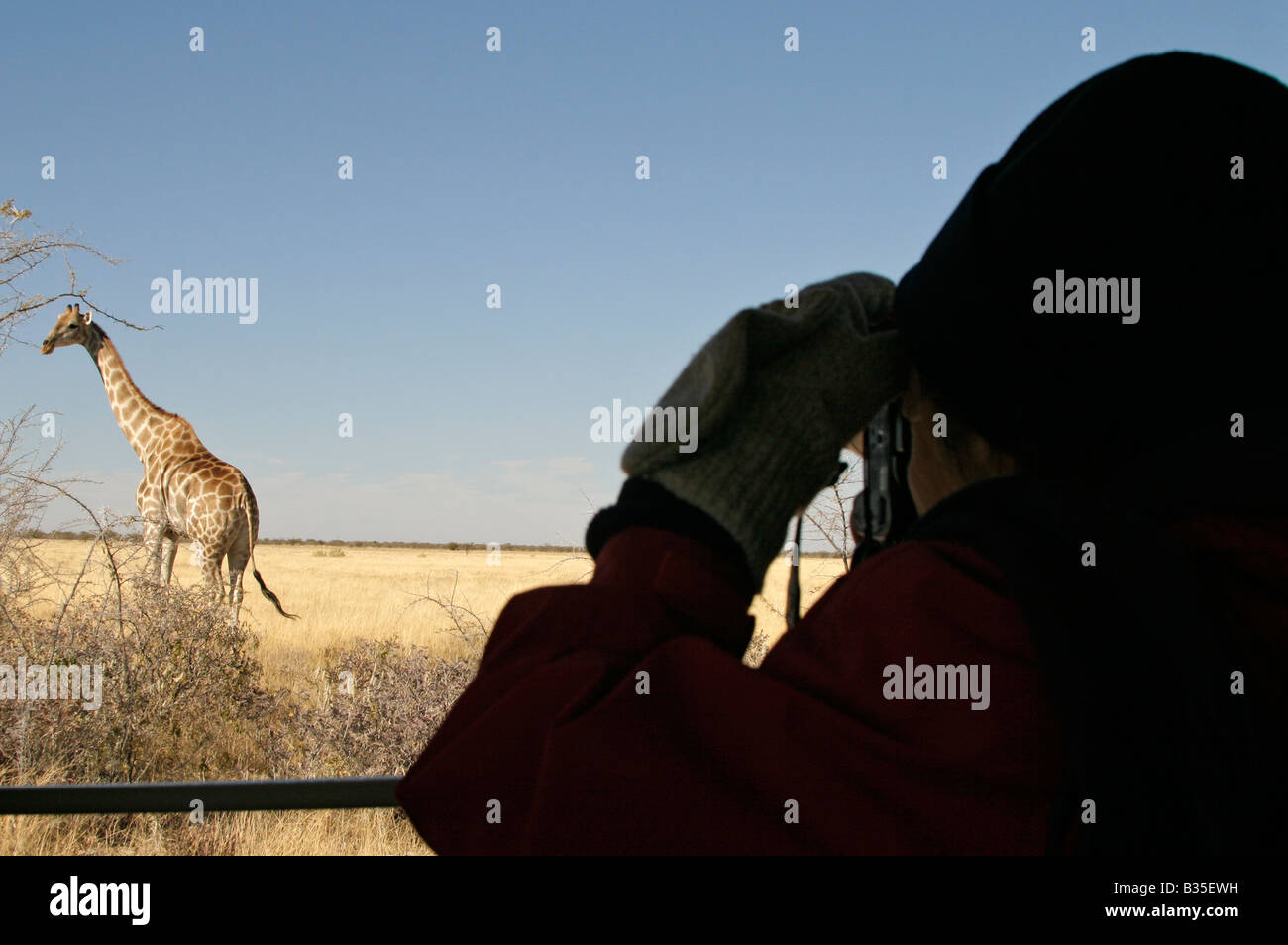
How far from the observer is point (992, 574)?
0.50 meters

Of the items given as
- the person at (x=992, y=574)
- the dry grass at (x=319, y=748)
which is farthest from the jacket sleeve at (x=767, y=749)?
the dry grass at (x=319, y=748)

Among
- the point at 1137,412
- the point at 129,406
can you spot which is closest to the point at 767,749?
the point at 1137,412

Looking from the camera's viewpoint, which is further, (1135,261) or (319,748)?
(319,748)

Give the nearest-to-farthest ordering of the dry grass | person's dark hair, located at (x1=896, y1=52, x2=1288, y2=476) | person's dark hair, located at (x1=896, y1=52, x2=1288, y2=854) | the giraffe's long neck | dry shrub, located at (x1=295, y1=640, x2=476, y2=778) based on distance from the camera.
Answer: person's dark hair, located at (x1=896, y1=52, x2=1288, y2=854), person's dark hair, located at (x1=896, y1=52, x2=1288, y2=476), the dry grass, dry shrub, located at (x1=295, y1=640, x2=476, y2=778), the giraffe's long neck

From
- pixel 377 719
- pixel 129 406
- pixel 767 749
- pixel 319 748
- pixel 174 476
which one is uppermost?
pixel 129 406

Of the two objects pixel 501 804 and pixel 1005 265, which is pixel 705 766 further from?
→ pixel 1005 265

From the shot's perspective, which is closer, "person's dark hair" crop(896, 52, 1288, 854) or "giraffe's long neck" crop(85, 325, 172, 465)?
"person's dark hair" crop(896, 52, 1288, 854)

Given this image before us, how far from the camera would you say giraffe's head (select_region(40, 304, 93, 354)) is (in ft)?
29.7

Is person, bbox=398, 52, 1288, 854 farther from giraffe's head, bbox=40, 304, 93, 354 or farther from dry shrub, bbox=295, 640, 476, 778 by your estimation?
giraffe's head, bbox=40, 304, 93, 354

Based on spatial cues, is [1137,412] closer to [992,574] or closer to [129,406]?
[992,574]

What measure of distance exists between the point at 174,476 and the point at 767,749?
10834 mm

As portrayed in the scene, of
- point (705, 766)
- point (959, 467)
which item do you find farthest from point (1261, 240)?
point (705, 766)

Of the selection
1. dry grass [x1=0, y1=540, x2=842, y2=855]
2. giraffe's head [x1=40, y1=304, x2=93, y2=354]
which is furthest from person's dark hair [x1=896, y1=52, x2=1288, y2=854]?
giraffe's head [x1=40, y1=304, x2=93, y2=354]

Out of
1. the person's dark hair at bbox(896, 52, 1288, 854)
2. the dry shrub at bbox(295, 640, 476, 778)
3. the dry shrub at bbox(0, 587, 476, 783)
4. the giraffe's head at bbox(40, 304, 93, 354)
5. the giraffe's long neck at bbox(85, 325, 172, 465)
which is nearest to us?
the person's dark hair at bbox(896, 52, 1288, 854)
